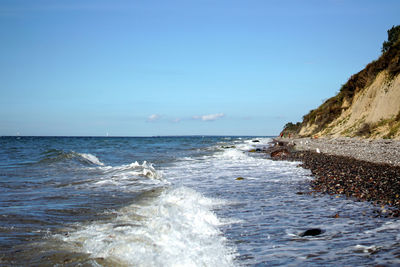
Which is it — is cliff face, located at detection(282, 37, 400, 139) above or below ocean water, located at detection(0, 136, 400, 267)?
above

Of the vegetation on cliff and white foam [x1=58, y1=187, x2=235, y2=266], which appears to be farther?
the vegetation on cliff

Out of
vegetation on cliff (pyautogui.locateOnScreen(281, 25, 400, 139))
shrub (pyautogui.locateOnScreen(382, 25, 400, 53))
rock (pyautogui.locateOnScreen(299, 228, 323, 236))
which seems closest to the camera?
rock (pyautogui.locateOnScreen(299, 228, 323, 236))

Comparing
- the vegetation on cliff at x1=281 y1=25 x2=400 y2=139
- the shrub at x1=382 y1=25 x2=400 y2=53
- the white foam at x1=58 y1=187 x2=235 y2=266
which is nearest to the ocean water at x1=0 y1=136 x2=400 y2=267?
the white foam at x1=58 y1=187 x2=235 y2=266

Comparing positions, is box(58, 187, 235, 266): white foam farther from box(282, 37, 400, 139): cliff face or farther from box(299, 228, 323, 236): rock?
box(282, 37, 400, 139): cliff face


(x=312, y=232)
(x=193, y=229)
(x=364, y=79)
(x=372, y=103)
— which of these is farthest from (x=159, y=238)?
(x=364, y=79)

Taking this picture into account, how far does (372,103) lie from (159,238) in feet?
86.5

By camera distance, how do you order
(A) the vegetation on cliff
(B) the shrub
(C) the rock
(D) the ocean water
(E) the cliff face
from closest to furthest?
1. (D) the ocean water
2. (C) the rock
3. (E) the cliff face
4. (A) the vegetation on cliff
5. (B) the shrub

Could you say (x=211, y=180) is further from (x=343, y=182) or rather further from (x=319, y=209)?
(x=319, y=209)

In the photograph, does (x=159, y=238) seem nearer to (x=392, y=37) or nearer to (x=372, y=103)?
(x=372, y=103)

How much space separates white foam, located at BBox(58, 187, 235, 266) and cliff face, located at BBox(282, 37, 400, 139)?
15.9 m

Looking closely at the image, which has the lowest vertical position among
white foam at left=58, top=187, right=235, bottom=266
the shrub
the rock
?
white foam at left=58, top=187, right=235, bottom=266

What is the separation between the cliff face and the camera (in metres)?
22.1

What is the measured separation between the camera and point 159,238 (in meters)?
5.54

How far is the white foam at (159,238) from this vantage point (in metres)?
4.64
